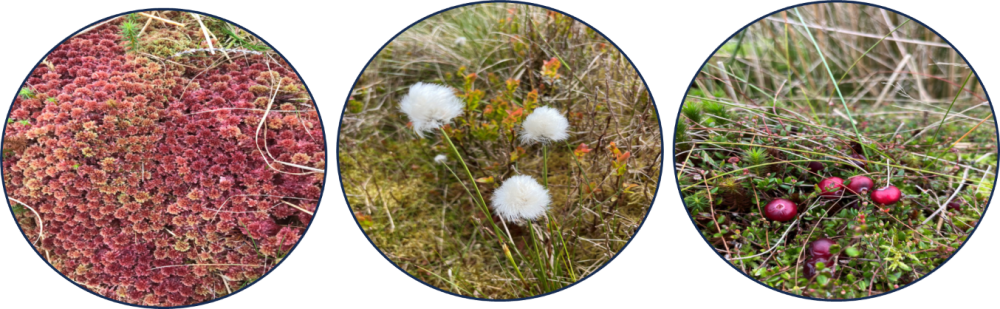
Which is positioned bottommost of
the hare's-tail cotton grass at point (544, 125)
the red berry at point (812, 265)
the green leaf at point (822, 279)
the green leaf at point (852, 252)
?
the green leaf at point (822, 279)

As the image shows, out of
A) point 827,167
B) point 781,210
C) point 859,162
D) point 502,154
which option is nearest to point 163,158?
point 502,154

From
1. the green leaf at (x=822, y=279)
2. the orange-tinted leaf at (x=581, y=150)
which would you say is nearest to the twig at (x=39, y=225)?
the orange-tinted leaf at (x=581, y=150)

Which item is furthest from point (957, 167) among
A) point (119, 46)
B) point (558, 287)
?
point (119, 46)

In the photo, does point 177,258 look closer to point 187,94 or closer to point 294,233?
point 294,233

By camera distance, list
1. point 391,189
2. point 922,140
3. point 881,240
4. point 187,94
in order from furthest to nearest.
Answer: point 391,189 → point 922,140 → point 187,94 → point 881,240

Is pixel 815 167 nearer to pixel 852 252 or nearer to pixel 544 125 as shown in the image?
pixel 852 252

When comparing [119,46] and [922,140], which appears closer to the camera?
[119,46]

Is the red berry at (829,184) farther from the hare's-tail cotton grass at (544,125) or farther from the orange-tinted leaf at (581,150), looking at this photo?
the hare's-tail cotton grass at (544,125)
